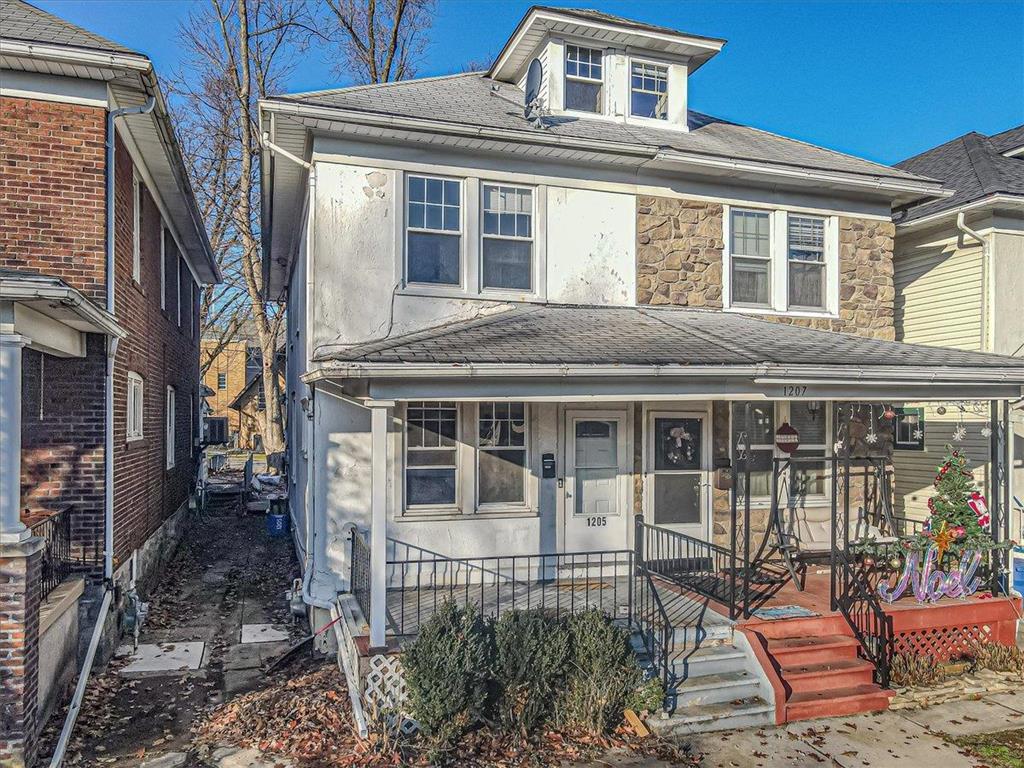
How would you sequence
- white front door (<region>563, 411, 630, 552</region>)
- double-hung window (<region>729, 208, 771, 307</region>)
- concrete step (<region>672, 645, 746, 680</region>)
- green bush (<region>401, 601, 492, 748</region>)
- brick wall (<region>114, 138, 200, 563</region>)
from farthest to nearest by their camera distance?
double-hung window (<region>729, 208, 771, 307</region>)
white front door (<region>563, 411, 630, 552</region>)
brick wall (<region>114, 138, 200, 563</region>)
concrete step (<region>672, 645, 746, 680</region>)
green bush (<region>401, 601, 492, 748</region>)

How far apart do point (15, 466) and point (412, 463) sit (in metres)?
3.93

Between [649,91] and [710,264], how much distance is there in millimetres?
Answer: 2883

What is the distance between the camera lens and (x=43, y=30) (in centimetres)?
720

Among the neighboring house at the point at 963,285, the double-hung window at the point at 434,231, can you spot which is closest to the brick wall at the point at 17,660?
the double-hung window at the point at 434,231

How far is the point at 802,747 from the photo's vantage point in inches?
237

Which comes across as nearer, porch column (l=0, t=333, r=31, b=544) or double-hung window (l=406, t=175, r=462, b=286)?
porch column (l=0, t=333, r=31, b=544)

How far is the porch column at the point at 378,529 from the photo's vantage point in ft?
20.5

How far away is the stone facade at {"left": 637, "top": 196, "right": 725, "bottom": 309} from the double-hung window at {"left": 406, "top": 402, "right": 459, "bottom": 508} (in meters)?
3.09

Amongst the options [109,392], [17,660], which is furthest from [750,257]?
[17,660]

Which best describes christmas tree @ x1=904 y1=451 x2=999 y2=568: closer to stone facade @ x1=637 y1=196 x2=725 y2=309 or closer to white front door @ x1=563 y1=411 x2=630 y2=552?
white front door @ x1=563 y1=411 x2=630 y2=552

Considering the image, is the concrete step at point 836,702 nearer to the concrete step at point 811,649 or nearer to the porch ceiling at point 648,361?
the concrete step at point 811,649

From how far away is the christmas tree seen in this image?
8.36m

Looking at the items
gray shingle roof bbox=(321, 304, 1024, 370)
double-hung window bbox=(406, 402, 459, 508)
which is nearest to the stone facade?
gray shingle roof bbox=(321, 304, 1024, 370)

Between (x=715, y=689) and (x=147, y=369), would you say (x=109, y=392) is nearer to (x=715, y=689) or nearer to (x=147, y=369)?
(x=147, y=369)
